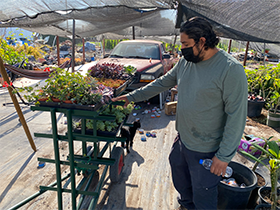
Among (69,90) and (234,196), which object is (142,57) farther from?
(234,196)

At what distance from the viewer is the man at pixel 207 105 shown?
162 cm

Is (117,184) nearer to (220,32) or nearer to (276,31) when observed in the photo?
(220,32)

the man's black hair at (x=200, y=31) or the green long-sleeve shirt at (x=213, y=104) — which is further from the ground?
the man's black hair at (x=200, y=31)

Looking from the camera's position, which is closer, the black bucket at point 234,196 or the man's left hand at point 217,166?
the man's left hand at point 217,166

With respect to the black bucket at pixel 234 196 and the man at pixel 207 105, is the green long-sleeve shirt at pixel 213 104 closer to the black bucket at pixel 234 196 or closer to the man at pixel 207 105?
the man at pixel 207 105

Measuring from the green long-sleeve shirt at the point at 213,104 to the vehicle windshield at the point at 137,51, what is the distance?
4854 mm

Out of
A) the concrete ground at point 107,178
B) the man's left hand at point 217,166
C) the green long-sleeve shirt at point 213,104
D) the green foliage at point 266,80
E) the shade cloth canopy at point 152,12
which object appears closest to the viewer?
the green long-sleeve shirt at point 213,104

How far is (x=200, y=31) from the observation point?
1.70 m

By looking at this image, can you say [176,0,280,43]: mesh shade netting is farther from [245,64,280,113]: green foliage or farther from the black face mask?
[245,64,280,113]: green foliage

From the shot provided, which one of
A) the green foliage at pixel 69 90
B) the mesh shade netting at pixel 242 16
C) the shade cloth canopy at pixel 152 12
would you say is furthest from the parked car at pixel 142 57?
the green foliage at pixel 69 90

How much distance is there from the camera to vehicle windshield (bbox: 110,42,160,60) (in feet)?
22.1

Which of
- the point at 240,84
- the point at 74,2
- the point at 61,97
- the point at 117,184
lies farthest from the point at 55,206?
the point at 74,2

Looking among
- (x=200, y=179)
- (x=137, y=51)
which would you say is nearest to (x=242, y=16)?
(x=200, y=179)

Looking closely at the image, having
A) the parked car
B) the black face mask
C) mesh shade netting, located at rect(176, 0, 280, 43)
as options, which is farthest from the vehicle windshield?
the black face mask
